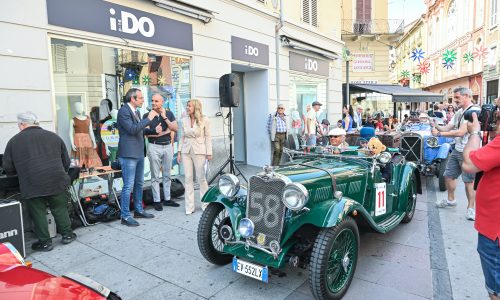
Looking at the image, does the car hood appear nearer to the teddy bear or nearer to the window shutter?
the teddy bear

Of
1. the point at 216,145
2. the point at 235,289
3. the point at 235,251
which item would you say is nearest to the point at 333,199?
the point at 235,251

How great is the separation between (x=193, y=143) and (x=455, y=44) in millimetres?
31502

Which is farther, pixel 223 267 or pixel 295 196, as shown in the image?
pixel 223 267

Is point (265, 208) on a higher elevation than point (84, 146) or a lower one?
lower

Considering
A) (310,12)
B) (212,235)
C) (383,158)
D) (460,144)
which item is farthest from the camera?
(310,12)

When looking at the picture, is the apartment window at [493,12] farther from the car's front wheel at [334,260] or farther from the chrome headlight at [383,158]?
the car's front wheel at [334,260]

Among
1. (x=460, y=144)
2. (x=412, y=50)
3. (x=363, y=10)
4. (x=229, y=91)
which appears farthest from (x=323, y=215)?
(x=412, y=50)

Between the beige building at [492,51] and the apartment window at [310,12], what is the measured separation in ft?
52.5

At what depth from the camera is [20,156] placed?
3.85m

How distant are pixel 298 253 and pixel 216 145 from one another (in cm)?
510

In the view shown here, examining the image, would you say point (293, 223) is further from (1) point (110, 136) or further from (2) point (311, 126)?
(2) point (311, 126)

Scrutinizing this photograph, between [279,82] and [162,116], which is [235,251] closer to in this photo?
[162,116]

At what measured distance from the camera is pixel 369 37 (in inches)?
760

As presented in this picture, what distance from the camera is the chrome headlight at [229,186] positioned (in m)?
3.30
